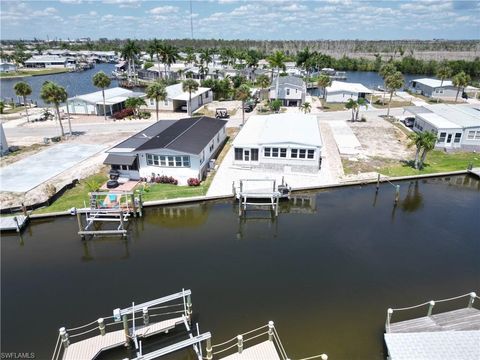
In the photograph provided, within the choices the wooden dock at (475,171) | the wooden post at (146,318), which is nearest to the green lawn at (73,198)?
the wooden post at (146,318)

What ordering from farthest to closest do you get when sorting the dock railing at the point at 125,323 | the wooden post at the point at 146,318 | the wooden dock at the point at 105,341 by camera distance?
the wooden post at the point at 146,318, the dock railing at the point at 125,323, the wooden dock at the point at 105,341

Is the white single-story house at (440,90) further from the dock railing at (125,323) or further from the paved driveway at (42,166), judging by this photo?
the dock railing at (125,323)

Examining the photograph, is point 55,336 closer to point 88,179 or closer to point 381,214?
point 88,179

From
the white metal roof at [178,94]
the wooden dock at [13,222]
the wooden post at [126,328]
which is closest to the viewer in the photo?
the wooden post at [126,328]

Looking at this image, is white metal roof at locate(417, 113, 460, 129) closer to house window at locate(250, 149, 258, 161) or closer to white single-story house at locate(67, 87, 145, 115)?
house window at locate(250, 149, 258, 161)

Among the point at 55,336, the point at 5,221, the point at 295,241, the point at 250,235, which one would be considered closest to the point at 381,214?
the point at 295,241

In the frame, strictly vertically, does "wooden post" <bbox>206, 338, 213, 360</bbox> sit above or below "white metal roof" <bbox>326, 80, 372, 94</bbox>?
below

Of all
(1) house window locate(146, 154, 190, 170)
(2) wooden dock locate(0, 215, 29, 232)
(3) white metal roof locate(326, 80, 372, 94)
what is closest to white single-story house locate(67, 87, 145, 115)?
(1) house window locate(146, 154, 190, 170)
